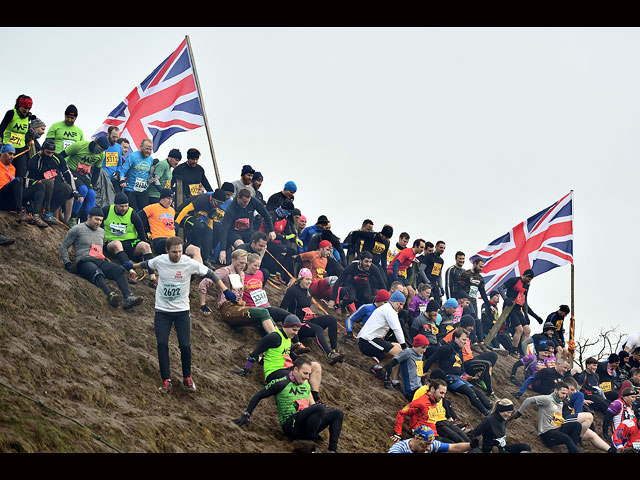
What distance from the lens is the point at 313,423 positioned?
11.6 m

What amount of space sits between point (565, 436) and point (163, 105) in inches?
474

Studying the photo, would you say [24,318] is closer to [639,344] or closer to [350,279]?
[350,279]

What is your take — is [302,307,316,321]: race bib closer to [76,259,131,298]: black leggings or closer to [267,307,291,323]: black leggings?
[267,307,291,323]: black leggings

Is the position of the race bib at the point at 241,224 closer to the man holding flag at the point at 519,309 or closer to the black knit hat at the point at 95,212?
the black knit hat at the point at 95,212

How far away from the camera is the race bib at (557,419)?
16.5 m

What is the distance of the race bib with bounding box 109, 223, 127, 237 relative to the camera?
47.9 ft

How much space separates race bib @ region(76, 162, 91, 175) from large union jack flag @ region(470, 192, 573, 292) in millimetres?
11166

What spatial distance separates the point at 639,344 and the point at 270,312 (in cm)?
1148

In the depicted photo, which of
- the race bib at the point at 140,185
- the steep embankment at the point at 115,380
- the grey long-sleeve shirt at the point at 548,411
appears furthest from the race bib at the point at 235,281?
the grey long-sleeve shirt at the point at 548,411

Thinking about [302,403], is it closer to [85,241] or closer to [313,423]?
[313,423]

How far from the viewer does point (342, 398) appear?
48.0 ft

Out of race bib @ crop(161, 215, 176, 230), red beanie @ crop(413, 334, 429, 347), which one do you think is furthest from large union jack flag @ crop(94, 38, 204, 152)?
red beanie @ crop(413, 334, 429, 347)

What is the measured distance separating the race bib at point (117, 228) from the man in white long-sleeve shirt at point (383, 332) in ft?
17.0
